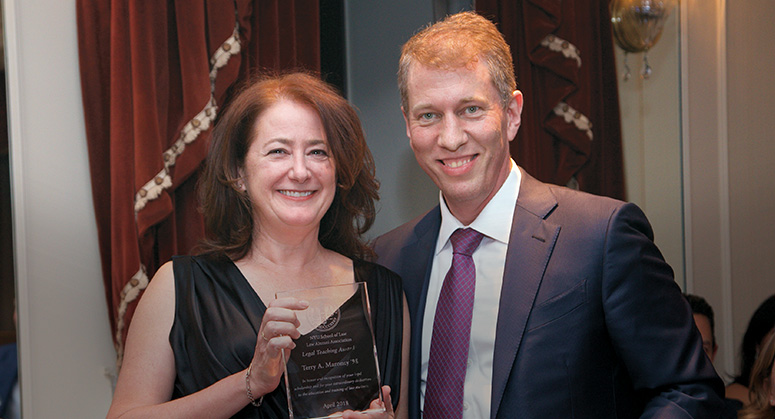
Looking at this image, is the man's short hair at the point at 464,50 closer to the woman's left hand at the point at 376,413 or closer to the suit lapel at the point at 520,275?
the suit lapel at the point at 520,275

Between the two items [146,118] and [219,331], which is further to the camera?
[146,118]

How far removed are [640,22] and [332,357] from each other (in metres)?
2.69

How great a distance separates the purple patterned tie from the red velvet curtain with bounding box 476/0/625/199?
142cm

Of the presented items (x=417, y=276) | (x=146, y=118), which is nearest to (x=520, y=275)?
(x=417, y=276)

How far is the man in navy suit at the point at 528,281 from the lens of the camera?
6.21 feet

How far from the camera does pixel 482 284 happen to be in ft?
6.88

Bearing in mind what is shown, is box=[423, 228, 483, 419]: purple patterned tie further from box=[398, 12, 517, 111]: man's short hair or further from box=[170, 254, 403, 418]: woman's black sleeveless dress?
box=[398, 12, 517, 111]: man's short hair

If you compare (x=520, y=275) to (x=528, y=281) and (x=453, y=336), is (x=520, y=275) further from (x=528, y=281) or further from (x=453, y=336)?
(x=453, y=336)

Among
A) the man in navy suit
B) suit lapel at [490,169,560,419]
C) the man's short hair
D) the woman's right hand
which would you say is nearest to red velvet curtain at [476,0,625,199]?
the man's short hair

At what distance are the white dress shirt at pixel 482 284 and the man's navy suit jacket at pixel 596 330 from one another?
0.07 m

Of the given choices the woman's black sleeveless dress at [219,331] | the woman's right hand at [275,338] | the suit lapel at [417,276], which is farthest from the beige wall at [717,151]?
the woman's right hand at [275,338]

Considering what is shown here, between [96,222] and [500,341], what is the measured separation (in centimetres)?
144

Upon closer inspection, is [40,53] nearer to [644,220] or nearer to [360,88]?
[360,88]

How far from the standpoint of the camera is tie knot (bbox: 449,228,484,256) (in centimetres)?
214
